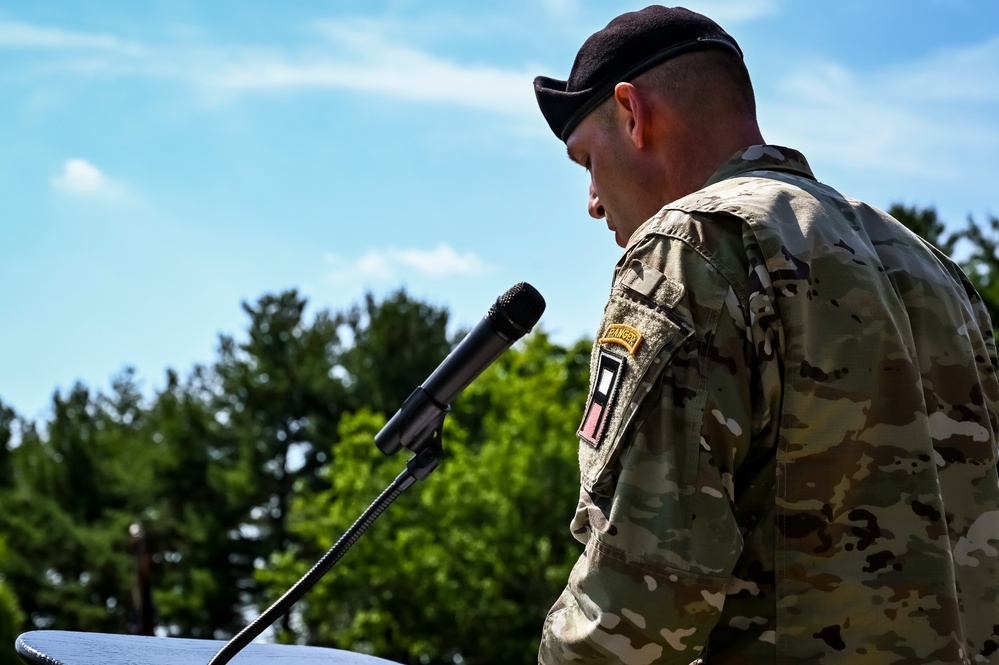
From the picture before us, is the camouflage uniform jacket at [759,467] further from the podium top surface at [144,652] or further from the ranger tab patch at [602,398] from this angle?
the podium top surface at [144,652]

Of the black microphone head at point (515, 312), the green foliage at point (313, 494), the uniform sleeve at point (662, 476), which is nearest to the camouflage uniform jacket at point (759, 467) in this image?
the uniform sleeve at point (662, 476)

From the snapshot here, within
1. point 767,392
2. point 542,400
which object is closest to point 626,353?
point 767,392

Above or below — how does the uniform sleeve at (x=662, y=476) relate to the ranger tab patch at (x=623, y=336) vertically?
below

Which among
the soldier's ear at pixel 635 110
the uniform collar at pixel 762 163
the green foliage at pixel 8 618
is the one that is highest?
the soldier's ear at pixel 635 110

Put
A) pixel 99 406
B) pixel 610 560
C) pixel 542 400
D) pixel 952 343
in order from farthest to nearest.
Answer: pixel 99 406 < pixel 542 400 < pixel 952 343 < pixel 610 560

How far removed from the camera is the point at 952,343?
229 centimetres

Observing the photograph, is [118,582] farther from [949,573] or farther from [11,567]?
[949,573]

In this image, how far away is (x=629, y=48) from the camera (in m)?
2.63

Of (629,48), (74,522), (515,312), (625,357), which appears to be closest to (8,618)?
(74,522)

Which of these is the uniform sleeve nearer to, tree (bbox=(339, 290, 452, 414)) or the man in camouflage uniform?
the man in camouflage uniform

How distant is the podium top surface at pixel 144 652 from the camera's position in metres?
2.30

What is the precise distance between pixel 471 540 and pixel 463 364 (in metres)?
29.0

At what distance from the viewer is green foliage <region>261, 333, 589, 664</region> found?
30.4 meters

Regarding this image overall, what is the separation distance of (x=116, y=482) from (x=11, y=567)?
5.14m
